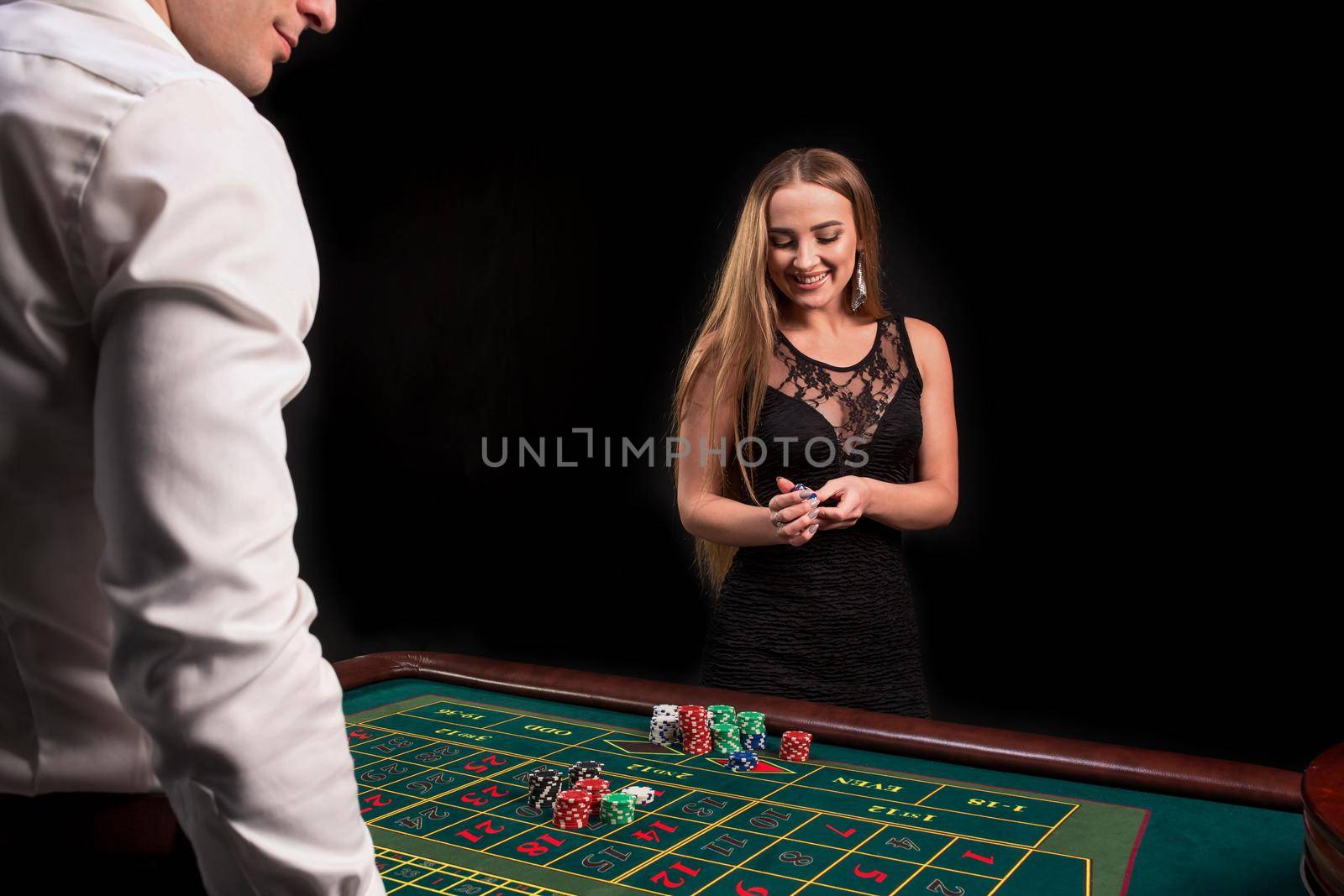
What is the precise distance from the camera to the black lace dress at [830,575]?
2.54 m

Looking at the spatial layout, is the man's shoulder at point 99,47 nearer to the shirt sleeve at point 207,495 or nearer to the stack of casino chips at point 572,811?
the shirt sleeve at point 207,495

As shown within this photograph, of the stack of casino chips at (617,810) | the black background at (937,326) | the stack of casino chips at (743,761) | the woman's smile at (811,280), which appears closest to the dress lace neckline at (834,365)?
the woman's smile at (811,280)

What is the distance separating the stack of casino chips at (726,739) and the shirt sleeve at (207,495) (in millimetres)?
1182

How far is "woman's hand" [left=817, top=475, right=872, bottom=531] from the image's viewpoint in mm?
2391

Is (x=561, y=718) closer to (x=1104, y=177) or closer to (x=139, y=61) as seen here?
(x=139, y=61)

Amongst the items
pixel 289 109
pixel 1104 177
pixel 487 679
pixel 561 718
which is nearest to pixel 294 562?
pixel 561 718

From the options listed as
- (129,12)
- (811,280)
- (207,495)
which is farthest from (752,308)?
(207,495)

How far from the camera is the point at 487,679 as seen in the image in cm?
231

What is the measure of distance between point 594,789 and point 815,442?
4.09ft

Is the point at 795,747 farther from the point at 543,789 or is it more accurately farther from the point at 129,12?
the point at 129,12

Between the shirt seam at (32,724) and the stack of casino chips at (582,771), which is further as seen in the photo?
the stack of casino chips at (582,771)

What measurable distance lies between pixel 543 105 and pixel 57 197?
424cm

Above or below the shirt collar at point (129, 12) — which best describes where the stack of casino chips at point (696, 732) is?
below

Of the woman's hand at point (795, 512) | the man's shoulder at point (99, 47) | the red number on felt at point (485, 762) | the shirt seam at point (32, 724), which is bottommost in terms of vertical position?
the red number on felt at point (485, 762)
